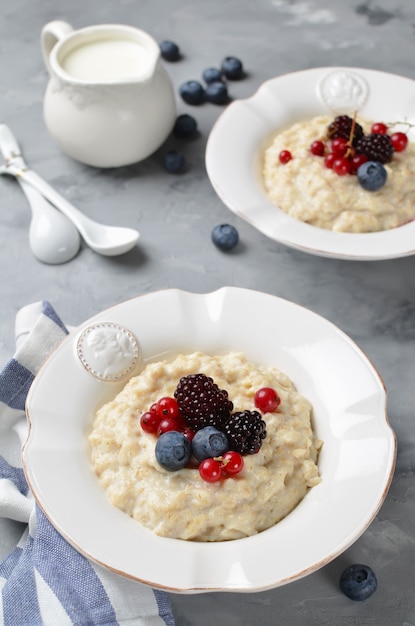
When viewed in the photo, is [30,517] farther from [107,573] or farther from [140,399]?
[140,399]

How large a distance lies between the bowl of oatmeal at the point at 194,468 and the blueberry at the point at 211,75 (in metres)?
1.72

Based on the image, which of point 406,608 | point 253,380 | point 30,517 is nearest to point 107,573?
point 30,517

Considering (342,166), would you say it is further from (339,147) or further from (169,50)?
(169,50)

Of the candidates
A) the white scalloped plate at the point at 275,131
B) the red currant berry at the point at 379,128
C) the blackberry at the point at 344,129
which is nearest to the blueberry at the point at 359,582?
the white scalloped plate at the point at 275,131

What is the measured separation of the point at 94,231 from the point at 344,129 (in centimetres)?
107

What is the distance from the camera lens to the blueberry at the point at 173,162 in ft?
11.4

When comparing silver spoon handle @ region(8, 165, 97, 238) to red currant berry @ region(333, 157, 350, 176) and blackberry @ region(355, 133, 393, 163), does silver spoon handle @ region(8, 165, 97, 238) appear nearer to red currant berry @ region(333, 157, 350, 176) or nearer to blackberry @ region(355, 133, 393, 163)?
red currant berry @ region(333, 157, 350, 176)

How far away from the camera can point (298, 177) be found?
3.06m

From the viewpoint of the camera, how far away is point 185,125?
3.62 metres

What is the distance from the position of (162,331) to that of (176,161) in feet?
4.05

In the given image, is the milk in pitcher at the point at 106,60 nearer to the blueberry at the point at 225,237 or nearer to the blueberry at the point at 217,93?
the blueberry at the point at 217,93

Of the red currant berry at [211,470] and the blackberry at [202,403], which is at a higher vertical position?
the blackberry at [202,403]

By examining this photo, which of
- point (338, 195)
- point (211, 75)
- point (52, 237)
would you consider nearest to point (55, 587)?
point (52, 237)

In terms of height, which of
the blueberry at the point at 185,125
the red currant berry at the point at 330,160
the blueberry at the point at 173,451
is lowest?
the blueberry at the point at 185,125
